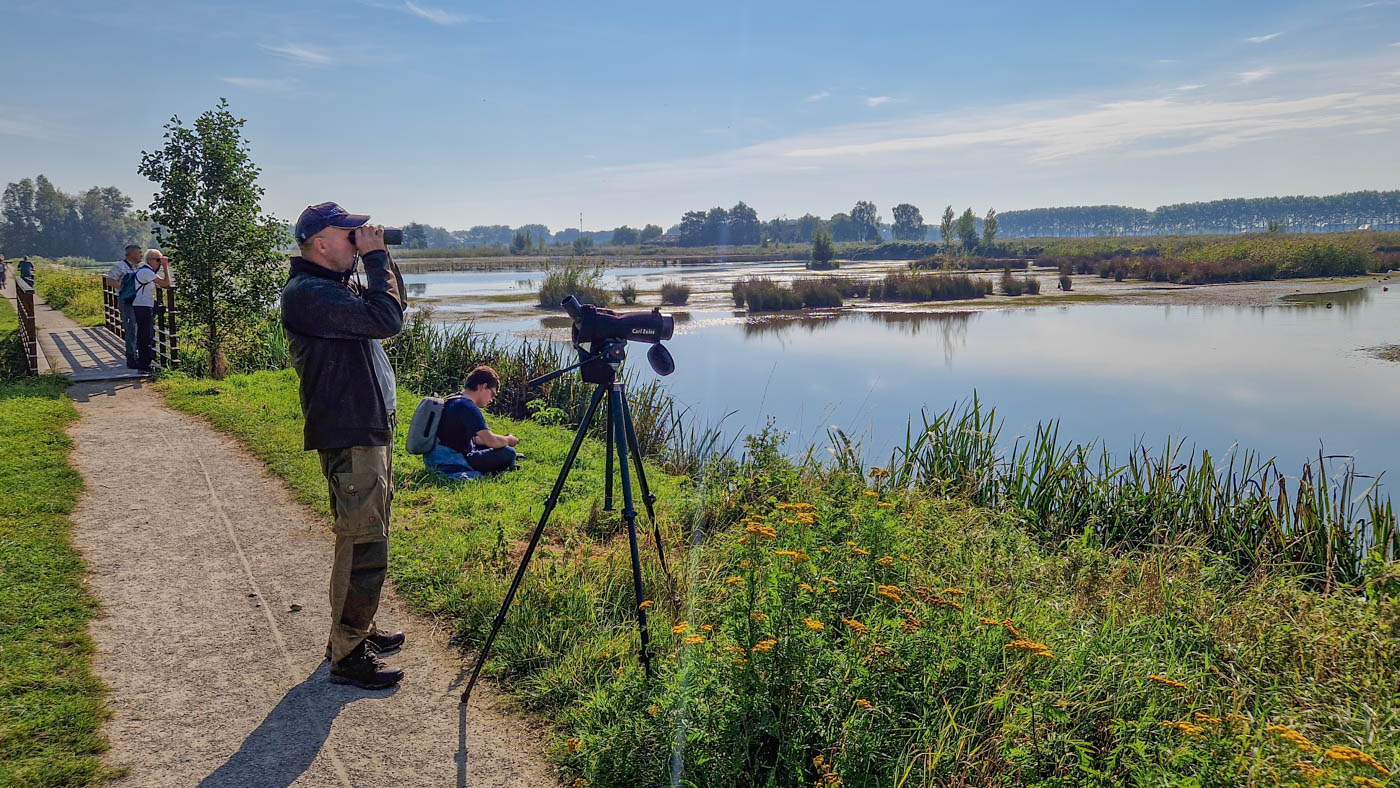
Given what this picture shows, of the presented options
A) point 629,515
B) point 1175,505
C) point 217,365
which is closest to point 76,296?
point 217,365

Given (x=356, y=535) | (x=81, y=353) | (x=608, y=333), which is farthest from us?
(x=81, y=353)

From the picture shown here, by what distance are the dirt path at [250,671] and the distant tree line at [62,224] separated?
11292 cm

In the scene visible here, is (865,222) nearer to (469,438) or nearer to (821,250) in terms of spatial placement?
(821,250)

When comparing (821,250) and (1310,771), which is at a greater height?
(821,250)

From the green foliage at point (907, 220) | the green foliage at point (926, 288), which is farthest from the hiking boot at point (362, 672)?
the green foliage at point (907, 220)

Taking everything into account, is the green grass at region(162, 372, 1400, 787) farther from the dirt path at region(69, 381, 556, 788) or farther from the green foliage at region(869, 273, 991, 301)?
the green foliage at region(869, 273, 991, 301)

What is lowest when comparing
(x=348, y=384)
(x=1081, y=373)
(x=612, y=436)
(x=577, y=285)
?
(x=1081, y=373)

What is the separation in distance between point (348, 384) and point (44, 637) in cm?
214

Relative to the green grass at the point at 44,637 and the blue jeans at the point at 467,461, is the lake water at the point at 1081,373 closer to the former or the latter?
the blue jeans at the point at 467,461

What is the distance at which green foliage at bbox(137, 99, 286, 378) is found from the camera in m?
10.9

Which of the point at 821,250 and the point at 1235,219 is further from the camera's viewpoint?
the point at 1235,219

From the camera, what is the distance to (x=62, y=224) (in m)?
101

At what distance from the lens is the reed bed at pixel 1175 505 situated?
18.3 feet

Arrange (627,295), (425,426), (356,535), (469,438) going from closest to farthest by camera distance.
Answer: (356,535) → (425,426) → (469,438) → (627,295)
